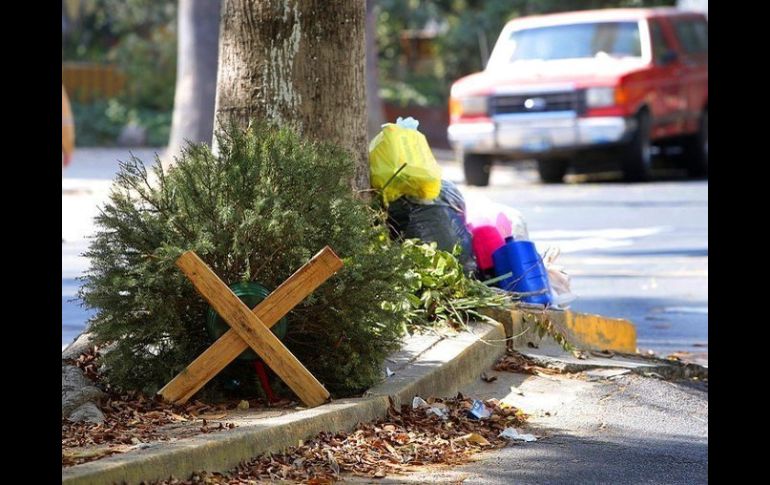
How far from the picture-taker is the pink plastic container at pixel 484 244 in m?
8.43

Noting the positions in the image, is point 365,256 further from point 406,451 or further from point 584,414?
point 584,414

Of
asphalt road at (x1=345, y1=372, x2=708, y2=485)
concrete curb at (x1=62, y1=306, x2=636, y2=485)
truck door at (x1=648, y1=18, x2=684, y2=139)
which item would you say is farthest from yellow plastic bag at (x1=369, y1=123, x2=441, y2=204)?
truck door at (x1=648, y1=18, x2=684, y2=139)

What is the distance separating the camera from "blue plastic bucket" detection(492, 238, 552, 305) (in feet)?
27.2

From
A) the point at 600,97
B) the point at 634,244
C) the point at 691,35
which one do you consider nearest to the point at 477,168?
the point at 600,97

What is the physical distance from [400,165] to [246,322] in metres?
2.41

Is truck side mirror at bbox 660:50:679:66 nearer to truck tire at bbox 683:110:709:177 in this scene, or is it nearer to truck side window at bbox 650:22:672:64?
truck side window at bbox 650:22:672:64

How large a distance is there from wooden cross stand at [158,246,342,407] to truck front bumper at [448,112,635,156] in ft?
45.6

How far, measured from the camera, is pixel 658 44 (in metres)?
20.9

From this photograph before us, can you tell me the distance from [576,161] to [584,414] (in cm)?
1407

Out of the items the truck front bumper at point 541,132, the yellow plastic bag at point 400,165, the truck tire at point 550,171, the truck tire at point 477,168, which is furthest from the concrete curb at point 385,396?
the truck tire at point 550,171

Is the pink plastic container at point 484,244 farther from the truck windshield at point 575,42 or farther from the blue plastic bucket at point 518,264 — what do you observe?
the truck windshield at point 575,42

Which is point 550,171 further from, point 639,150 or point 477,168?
point 639,150

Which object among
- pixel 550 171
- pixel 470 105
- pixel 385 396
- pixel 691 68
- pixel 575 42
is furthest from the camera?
pixel 550 171
